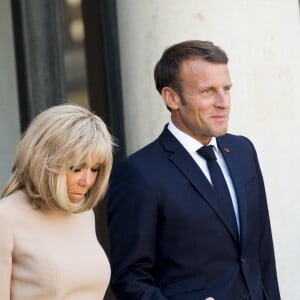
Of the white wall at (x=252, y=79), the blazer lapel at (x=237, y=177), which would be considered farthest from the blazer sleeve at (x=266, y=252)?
the white wall at (x=252, y=79)

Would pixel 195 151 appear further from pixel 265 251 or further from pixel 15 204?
pixel 15 204

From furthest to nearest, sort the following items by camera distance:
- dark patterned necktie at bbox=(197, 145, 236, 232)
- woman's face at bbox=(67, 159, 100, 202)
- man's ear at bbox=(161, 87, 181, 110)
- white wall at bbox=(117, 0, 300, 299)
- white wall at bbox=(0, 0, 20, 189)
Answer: white wall at bbox=(0, 0, 20, 189)
white wall at bbox=(117, 0, 300, 299)
man's ear at bbox=(161, 87, 181, 110)
dark patterned necktie at bbox=(197, 145, 236, 232)
woman's face at bbox=(67, 159, 100, 202)

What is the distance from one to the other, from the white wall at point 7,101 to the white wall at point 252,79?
1.30 meters

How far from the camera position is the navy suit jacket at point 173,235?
14.3 ft

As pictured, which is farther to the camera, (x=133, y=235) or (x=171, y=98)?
(x=171, y=98)

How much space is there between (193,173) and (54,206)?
880mm

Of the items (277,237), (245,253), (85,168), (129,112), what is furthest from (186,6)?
(85,168)

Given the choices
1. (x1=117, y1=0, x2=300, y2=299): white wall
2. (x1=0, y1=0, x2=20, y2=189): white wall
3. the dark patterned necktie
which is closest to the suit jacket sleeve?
the dark patterned necktie

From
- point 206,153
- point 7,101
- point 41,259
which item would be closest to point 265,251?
point 206,153

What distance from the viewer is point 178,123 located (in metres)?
4.59

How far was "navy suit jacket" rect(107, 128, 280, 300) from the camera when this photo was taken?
435 cm

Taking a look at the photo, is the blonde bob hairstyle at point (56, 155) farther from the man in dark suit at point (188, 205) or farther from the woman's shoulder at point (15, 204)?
the man in dark suit at point (188, 205)

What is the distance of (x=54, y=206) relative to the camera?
12.3 feet

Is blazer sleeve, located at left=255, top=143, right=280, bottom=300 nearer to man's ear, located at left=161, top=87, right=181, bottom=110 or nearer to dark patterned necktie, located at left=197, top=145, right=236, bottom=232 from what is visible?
dark patterned necktie, located at left=197, top=145, right=236, bottom=232
